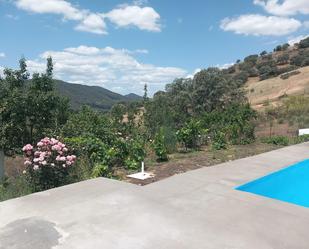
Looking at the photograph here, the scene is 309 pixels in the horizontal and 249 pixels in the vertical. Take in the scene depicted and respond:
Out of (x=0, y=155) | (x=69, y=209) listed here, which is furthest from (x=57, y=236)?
(x=0, y=155)

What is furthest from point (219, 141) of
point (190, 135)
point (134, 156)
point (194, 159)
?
point (134, 156)

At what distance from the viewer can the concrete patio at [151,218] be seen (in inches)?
139

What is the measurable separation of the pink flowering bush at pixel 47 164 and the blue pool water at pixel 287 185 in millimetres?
2711

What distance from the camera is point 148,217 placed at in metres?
4.13

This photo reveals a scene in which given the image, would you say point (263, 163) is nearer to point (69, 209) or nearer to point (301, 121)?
point (69, 209)

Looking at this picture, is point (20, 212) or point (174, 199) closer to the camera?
point (20, 212)

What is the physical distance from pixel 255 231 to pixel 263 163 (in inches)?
155

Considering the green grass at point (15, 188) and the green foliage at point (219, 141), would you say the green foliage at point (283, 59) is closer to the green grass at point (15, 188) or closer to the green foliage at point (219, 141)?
the green foliage at point (219, 141)

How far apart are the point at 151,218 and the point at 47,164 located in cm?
220

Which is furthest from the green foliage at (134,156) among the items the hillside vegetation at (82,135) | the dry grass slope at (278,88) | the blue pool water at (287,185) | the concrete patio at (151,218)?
the dry grass slope at (278,88)

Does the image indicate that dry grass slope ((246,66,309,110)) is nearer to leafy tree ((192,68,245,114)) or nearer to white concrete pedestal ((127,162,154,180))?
leafy tree ((192,68,245,114))

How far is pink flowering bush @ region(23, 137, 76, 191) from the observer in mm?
5575

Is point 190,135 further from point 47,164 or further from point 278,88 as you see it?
point 278,88

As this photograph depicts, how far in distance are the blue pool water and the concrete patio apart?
78 centimetres
